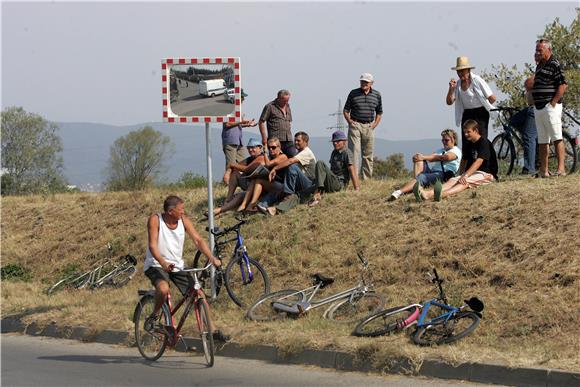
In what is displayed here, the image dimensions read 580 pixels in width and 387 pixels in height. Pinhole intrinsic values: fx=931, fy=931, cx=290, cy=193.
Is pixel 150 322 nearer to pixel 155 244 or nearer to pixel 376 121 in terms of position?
pixel 155 244

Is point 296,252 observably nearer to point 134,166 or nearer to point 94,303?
point 94,303

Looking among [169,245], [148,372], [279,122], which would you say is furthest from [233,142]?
[148,372]

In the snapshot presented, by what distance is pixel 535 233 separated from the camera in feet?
41.5

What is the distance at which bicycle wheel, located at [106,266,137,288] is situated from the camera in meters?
16.8

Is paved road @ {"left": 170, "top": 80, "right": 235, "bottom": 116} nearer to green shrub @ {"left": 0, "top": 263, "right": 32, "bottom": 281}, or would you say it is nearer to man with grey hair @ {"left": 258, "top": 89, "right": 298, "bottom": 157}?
man with grey hair @ {"left": 258, "top": 89, "right": 298, "bottom": 157}

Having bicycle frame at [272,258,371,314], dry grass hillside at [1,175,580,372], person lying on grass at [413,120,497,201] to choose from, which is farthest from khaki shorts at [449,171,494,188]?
bicycle frame at [272,258,371,314]

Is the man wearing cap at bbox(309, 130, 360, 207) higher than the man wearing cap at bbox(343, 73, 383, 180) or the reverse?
the reverse

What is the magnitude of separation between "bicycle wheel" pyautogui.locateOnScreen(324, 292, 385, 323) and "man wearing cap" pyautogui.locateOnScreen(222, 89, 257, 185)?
6901mm

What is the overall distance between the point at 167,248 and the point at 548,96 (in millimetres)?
6871

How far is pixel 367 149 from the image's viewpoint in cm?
1812

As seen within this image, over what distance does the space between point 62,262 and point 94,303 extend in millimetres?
4162

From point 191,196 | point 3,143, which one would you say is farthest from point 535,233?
point 3,143

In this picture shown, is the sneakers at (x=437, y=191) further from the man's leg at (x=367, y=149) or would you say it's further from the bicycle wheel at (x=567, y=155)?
the man's leg at (x=367, y=149)

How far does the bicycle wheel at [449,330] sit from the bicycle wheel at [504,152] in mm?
5907
